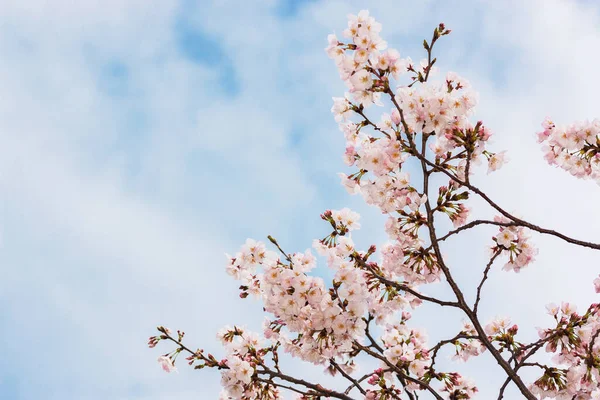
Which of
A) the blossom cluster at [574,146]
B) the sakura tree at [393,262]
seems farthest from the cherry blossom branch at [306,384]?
the blossom cluster at [574,146]

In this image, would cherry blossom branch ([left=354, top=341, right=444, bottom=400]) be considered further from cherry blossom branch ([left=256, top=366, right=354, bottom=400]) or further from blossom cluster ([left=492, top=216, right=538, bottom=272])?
blossom cluster ([left=492, top=216, right=538, bottom=272])

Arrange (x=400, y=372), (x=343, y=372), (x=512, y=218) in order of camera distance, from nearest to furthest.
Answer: (x=512, y=218), (x=400, y=372), (x=343, y=372)

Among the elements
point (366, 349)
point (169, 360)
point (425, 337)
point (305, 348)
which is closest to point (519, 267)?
point (425, 337)

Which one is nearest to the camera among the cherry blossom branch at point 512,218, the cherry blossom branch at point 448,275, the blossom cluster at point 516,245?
the cherry blossom branch at point 512,218

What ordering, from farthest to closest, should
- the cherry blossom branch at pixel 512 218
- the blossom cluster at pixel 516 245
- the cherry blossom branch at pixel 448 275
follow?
the blossom cluster at pixel 516 245 → the cherry blossom branch at pixel 448 275 → the cherry blossom branch at pixel 512 218

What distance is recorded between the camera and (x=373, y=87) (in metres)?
5.57

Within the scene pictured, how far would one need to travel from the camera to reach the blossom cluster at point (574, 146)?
18.9ft

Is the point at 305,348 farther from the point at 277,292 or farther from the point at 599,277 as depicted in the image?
the point at 599,277

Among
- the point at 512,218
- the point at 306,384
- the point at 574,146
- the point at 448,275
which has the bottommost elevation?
the point at 306,384

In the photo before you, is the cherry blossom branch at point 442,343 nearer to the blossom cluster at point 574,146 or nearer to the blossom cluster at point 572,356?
the blossom cluster at point 572,356

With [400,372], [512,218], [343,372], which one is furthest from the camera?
[343,372]

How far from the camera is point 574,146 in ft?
19.2

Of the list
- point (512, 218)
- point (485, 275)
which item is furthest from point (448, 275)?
point (512, 218)

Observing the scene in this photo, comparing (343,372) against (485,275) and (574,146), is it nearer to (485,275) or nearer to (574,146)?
(485,275)
